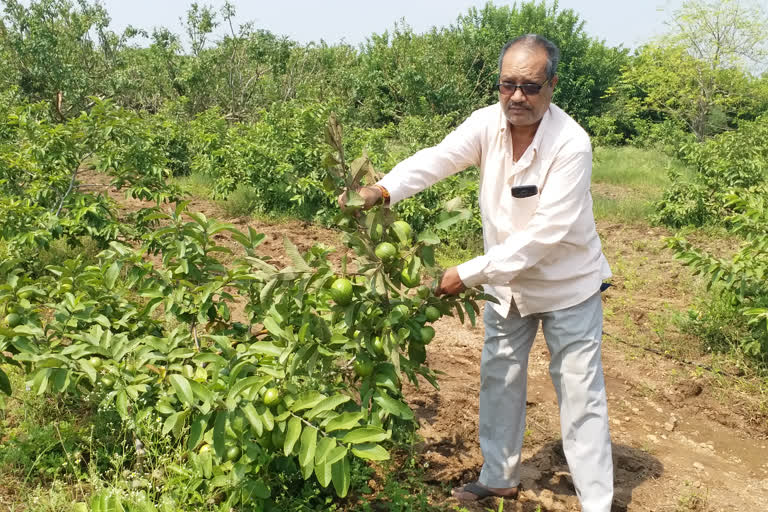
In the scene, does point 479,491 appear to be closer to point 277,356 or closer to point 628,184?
point 277,356

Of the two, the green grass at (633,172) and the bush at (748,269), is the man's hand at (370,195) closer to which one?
the bush at (748,269)

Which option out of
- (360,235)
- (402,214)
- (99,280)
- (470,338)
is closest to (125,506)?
(99,280)

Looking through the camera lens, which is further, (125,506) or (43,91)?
(43,91)

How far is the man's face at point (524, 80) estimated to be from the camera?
6.97 feet

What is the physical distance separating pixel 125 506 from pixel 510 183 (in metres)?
1.77

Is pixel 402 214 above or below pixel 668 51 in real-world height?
below

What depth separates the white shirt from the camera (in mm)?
2143

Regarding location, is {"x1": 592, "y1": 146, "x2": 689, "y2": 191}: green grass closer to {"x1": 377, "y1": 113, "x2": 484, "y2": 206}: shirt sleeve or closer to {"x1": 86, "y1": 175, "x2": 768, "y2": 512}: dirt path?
{"x1": 86, "y1": 175, "x2": 768, "y2": 512}: dirt path

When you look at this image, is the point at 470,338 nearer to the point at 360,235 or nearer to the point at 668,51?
the point at 360,235

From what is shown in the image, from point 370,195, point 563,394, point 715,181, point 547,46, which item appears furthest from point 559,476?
point 715,181

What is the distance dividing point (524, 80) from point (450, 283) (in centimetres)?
75

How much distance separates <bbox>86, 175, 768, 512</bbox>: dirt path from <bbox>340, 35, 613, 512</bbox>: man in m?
0.36

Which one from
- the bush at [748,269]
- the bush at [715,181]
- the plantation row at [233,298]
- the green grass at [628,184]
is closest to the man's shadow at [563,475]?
the plantation row at [233,298]

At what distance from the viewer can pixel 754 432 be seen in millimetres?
3434
